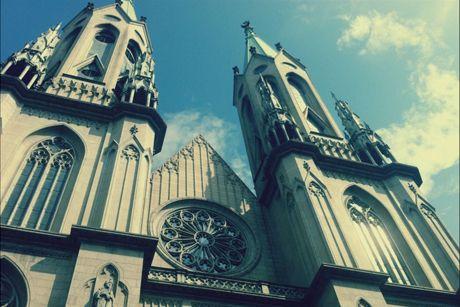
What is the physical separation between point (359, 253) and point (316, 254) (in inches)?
64.4

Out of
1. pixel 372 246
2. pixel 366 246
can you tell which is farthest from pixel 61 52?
pixel 372 246

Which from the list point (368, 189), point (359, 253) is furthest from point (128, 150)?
point (368, 189)

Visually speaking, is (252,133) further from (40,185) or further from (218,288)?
(218,288)

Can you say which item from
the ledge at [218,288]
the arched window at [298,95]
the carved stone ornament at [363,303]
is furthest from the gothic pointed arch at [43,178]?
the arched window at [298,95]

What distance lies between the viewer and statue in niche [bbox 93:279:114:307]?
1111 centimetres

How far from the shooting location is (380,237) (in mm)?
19047

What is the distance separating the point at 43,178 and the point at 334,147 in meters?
14.4

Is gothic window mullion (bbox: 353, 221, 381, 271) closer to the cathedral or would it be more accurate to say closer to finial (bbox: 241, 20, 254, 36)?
the cathedral

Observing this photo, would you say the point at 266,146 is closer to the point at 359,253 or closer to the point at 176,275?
the point at 359,253

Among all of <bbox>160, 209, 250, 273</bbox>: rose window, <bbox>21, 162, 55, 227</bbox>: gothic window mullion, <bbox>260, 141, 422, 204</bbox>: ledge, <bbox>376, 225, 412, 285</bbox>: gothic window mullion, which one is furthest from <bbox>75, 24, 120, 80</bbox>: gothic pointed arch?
<bbox>376, 225, 412, 285</bbox>: gothic window mullion

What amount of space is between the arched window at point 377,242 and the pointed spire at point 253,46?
1867cm

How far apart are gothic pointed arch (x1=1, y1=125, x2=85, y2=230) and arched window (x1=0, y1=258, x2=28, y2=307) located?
241 centimetres

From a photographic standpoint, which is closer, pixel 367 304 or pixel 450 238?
pixel 367 304

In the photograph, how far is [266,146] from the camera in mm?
24547
